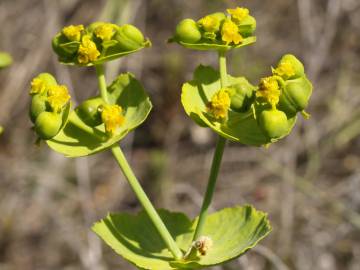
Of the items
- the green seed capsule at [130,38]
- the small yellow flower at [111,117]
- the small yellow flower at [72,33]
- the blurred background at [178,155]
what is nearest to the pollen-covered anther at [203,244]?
the small yellow flower at [111,117]

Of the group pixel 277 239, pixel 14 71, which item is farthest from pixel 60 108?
pixel 14 71

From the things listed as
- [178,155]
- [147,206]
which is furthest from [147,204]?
[178,155]

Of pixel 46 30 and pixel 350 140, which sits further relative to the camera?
pixel 46 30

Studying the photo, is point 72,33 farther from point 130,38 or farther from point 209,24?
point 209,24

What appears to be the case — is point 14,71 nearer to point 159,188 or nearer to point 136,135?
point 136,135

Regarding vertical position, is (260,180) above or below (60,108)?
below

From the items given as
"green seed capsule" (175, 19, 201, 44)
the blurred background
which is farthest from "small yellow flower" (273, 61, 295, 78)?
the blurred background
